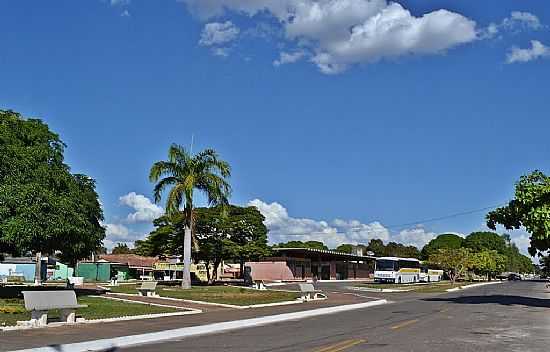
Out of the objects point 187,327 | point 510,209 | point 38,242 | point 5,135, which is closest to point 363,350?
point 187,327

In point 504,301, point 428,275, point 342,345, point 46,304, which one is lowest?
point 342,345

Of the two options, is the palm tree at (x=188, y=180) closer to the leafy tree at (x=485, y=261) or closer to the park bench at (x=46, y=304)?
the park bench at (x=46, y=304)

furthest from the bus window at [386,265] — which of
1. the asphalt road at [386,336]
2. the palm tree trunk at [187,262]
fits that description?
the asphalt road at [386,336]

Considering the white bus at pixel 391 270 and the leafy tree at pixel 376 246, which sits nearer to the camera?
the white bus at pixel 391 270

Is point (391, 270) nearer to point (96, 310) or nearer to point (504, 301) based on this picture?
point (504, 301)

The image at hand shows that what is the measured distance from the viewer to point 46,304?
18312mm

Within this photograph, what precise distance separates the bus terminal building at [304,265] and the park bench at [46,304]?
57953 mm

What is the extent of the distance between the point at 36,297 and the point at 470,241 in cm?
14250

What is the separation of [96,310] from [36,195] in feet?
15.4

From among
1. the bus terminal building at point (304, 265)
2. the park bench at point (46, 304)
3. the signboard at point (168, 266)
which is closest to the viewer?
the park bench at point (46, 304)

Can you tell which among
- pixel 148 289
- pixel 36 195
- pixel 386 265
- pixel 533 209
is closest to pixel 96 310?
pixel 36 195

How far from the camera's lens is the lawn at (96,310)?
20125mm

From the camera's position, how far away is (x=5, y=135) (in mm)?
26203

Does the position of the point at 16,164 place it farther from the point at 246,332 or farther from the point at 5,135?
the point at 246,332
